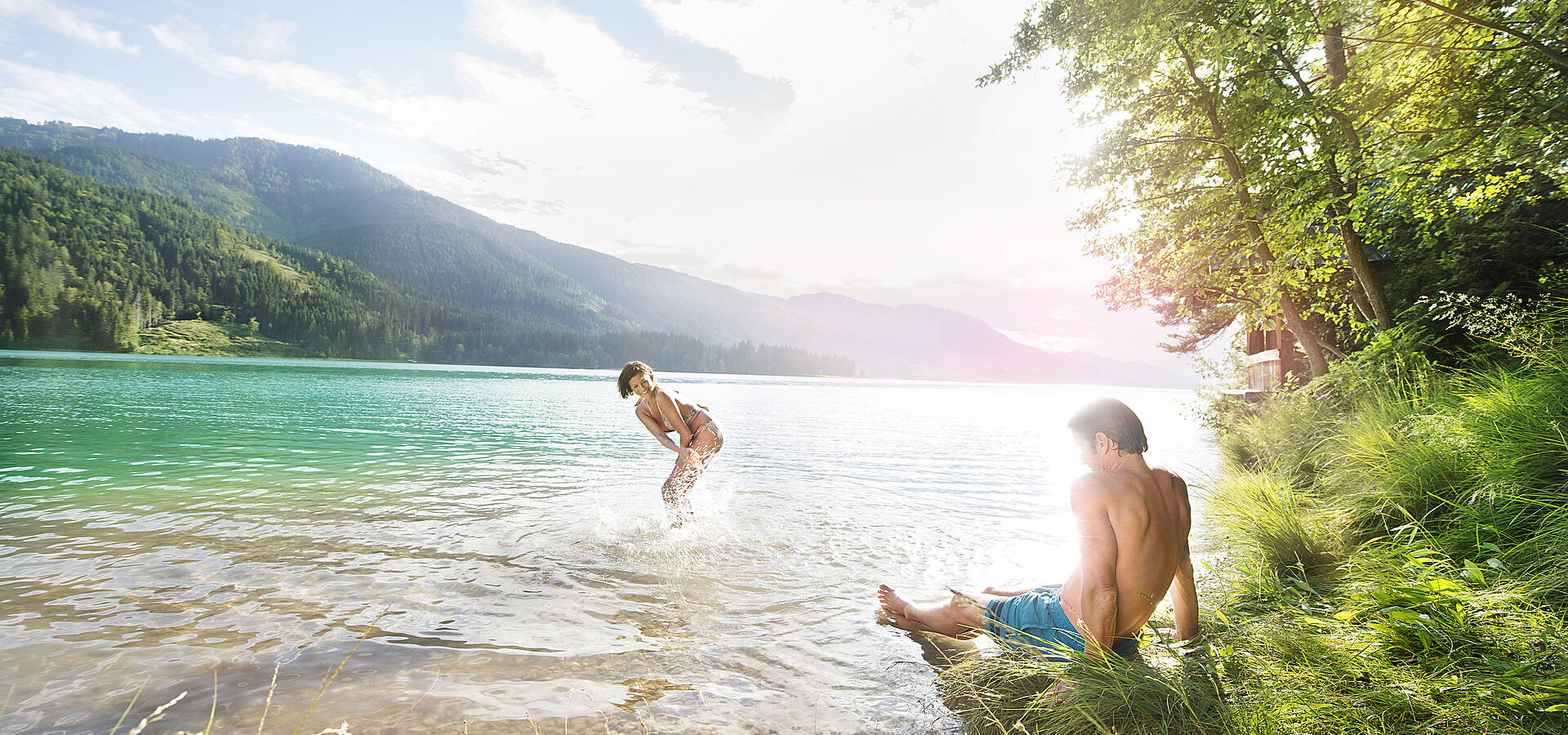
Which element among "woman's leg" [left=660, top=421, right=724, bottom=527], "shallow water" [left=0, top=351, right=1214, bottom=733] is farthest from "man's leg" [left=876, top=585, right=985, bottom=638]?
"woman's leg" [left=660, top=421, right=724, bottom=527]

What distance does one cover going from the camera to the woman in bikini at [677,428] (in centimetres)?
866

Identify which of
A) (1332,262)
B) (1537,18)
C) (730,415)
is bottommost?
(730,415)

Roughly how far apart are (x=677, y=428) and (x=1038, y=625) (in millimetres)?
5842

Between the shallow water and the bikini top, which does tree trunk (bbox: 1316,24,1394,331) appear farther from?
the bikini top

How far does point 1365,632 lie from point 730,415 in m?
31.1

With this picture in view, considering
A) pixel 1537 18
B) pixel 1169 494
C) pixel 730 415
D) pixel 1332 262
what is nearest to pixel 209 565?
pixel 1169 494

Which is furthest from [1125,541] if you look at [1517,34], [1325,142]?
[1325,142]

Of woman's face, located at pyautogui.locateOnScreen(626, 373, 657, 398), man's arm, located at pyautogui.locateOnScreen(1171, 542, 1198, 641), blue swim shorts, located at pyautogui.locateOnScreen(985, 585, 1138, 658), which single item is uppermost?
woman's face, located at pyautogui.locateOnScreen(626, 373, 657, 398)

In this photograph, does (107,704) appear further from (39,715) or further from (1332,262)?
(1332,262)

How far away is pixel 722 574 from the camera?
6758mm

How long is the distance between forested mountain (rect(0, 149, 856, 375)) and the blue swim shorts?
16052cm

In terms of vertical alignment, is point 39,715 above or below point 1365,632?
below

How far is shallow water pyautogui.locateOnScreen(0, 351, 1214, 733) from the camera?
3.99 meters

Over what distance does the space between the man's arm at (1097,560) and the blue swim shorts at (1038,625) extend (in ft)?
0.63
